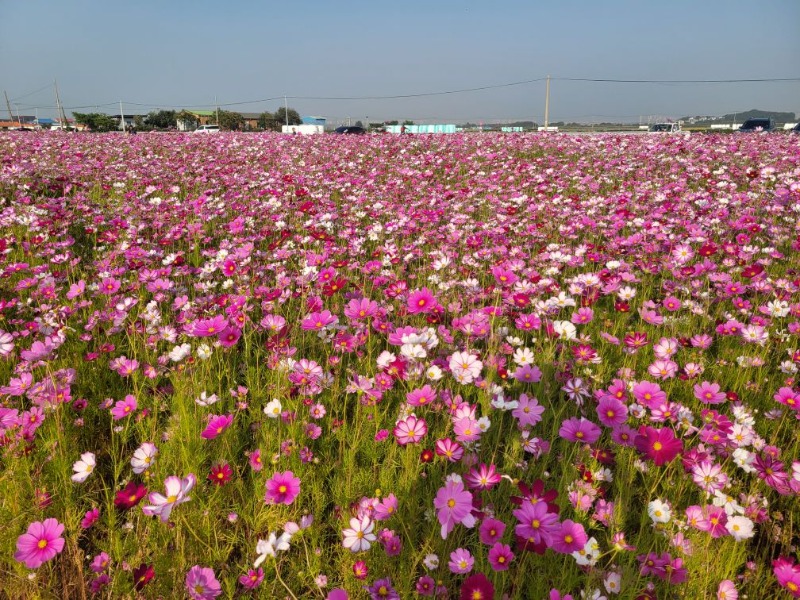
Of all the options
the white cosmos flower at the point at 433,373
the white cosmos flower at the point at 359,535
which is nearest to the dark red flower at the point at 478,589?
the white cosmos flower at the point at 359,535

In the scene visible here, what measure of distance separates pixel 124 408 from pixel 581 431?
1691 millimetres

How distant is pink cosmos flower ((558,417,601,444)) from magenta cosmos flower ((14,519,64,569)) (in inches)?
58.2

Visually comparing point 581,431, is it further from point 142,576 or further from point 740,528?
point 142,576

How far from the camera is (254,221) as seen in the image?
4.72m

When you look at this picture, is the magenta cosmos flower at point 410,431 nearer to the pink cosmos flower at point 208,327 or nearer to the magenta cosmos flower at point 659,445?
the magenta cosmos flower at point 659,445

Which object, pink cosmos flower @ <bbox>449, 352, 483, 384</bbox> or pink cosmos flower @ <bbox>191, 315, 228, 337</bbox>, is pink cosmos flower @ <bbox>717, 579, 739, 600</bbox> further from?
pink cosmos flower @ <bbox>191, 315, 228, 337</bbox>

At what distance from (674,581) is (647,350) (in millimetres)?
1487

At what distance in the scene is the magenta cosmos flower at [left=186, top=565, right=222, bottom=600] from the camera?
112 centimetres

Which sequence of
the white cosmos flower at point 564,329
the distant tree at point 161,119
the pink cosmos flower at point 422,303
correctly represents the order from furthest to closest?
the distant tree at point 161,119 < the white cosmos flower at point 564,329 < the pink cosmos flower at point 422,303

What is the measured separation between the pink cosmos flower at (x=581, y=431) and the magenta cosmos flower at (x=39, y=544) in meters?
1.48

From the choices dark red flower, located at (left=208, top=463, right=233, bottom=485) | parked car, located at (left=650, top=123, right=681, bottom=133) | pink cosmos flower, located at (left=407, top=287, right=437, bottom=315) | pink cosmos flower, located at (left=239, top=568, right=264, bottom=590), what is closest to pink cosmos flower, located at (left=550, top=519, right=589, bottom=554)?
pink cosmos flower, located at (left=239, top=568, right=264, bottom=590)

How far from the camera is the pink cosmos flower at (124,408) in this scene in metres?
1.80

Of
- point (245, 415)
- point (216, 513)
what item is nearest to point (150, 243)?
point (245, 415)

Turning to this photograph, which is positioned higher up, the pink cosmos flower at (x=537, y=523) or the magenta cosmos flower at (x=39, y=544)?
the pink cosmos flower at (x=537, y=523)
